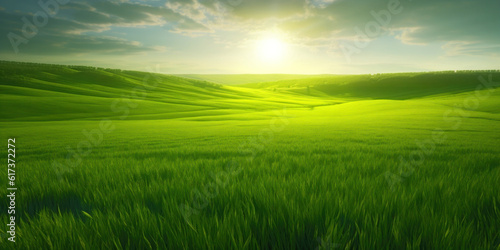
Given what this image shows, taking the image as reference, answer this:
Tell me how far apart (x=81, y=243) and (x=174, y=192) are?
1116 mm

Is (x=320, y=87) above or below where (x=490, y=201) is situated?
above

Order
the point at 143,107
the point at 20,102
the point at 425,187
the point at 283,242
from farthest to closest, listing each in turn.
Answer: the point at 143,107 → the point at 20,102 → the point at 425,187 → the point at 283,242

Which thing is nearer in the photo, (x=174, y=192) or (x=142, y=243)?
(x=142, y=243)

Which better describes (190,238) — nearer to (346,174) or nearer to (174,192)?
(174,192)

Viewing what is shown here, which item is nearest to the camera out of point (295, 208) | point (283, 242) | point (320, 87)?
point (283, 242)

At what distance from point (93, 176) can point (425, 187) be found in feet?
15.0

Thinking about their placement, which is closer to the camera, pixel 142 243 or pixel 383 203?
pixel 142 243

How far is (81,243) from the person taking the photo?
1264 millimetres

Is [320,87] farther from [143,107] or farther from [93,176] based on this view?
[93,176]

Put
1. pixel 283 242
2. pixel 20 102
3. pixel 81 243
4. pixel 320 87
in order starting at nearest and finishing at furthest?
pixel 81 243 → pixel 283 242 → pixel 20 102 → pixel 320 87

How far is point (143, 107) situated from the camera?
45531mm

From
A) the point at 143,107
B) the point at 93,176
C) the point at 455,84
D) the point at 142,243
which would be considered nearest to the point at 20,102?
the point at 143,107

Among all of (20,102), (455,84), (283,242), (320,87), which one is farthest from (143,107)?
(455,84)

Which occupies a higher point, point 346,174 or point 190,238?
point 190,238
